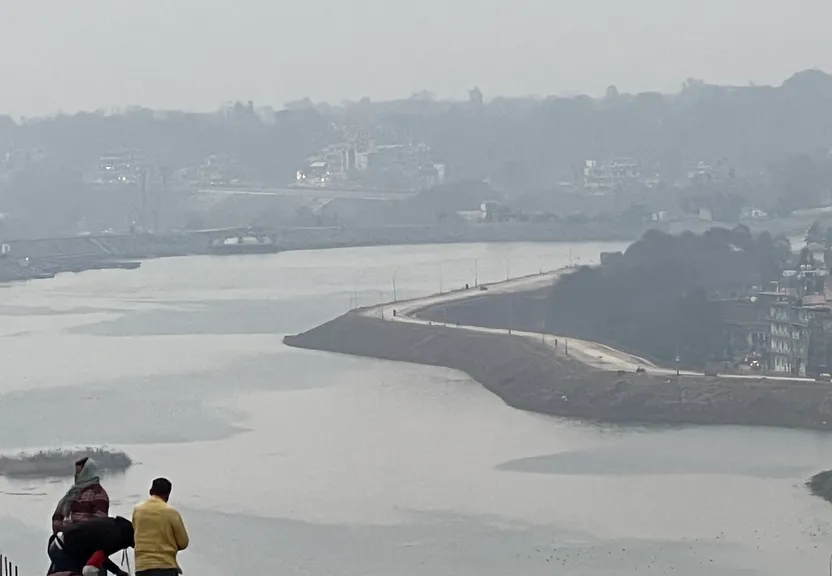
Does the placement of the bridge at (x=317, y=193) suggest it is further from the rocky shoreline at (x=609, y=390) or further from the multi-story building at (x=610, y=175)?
the rocky shoreline at (x=609, y=390)

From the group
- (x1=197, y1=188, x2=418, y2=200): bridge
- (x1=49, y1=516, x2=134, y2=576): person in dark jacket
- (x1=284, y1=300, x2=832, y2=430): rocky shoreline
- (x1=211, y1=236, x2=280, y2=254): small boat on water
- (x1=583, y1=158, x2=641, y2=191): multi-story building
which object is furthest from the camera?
(x1=583, y1=158, x2=641, y2=191): multi-story building

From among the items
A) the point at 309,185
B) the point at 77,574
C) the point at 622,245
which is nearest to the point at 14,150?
the point at 309,185

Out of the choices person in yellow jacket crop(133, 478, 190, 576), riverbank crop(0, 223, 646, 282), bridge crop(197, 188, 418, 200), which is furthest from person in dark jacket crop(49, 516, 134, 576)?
bridge crop(197, 188, 418, 200)

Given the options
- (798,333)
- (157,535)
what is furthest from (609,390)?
(157,535)

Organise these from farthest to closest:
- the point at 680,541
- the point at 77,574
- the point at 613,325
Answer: the point at 613,325 → the point at 680,541 → the point at 77,574

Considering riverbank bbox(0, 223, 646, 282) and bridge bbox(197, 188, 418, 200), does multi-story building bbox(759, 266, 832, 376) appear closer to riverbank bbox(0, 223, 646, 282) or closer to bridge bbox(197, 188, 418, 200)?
riverbank bbox(0, 223, 646, 282)

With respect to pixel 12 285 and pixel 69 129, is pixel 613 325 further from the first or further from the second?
pixel 69 129

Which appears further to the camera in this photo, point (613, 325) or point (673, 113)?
point (673, 113)
